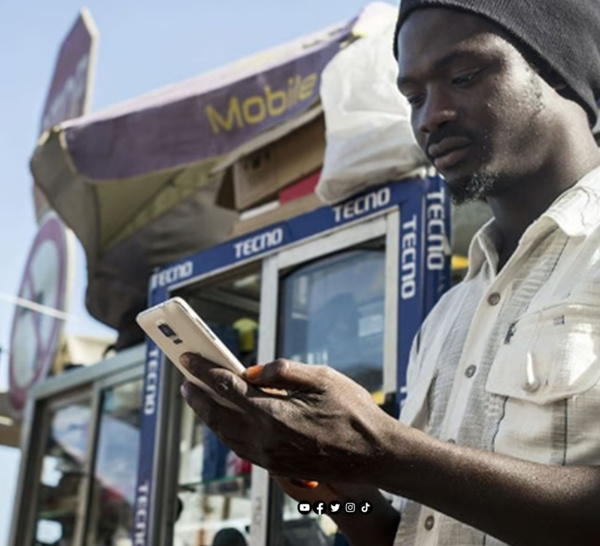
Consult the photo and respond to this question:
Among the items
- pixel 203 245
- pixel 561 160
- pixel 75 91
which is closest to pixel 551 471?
pixel 561 160

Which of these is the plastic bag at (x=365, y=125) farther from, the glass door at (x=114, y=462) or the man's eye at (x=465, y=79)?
the glass door at (x=114, y=462)

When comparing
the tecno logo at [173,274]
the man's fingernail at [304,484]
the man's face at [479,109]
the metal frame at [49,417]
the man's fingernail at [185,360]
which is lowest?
the man's fingernail at [304,484]

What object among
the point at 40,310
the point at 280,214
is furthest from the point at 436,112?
the point at 40,310

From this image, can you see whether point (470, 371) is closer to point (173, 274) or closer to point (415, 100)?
point (415, 100)

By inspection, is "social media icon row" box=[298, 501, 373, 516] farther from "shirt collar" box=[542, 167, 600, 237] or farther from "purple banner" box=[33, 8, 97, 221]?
"purple banner" box=[33, 8, 97, 221]

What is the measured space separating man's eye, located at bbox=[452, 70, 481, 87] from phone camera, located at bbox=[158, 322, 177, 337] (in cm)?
62

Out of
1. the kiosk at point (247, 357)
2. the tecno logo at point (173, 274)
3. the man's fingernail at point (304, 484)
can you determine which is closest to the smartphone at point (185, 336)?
the man's fingernail at point (304, 484)

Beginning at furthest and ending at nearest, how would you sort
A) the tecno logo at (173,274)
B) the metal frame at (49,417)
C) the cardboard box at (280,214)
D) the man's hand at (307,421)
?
the metal frame at (49,417) < the tecno logo at (173,274) < the cardboard box at (280,214) < the man's hand at (307,421)

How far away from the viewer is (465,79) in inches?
65.1

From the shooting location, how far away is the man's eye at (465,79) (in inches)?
64.9

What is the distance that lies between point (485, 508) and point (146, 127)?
301 cm

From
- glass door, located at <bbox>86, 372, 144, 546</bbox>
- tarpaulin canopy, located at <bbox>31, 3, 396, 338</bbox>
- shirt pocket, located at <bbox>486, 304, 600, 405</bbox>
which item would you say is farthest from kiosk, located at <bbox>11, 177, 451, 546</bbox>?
shirt pocket, located at <bbox>486, 304, 600, 405</bbox>

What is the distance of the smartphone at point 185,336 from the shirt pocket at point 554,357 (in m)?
0.39

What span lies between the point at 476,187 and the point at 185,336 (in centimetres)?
56
